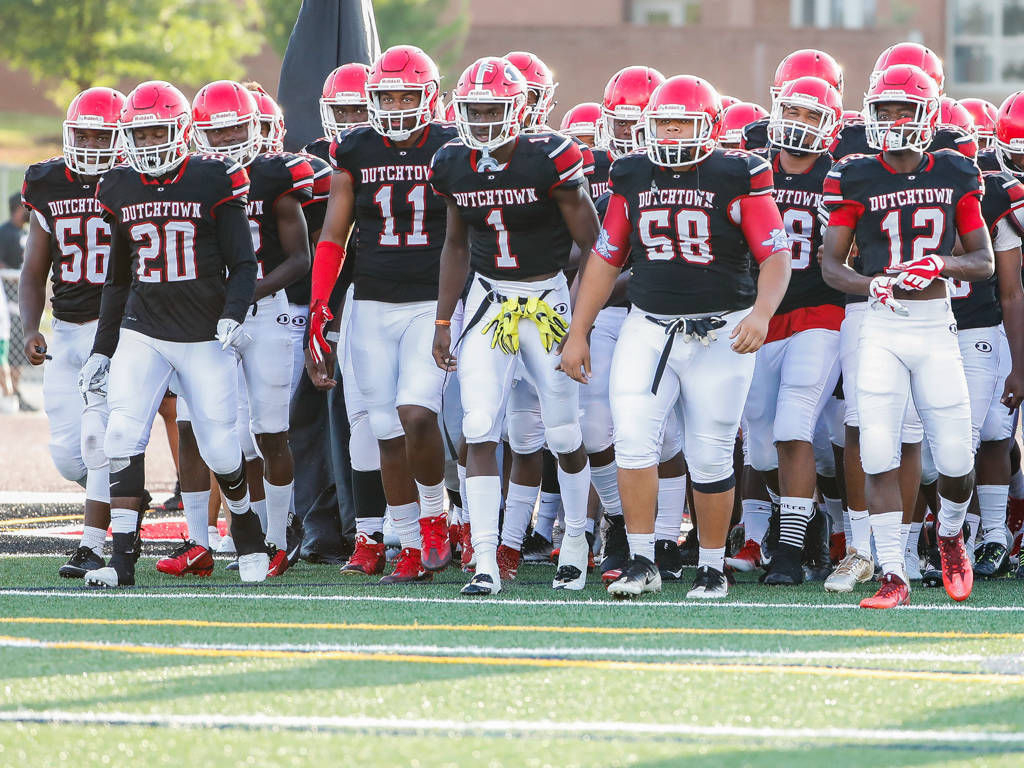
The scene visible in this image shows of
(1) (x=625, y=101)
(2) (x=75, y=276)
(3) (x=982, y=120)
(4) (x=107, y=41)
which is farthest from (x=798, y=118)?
(4) (x=107, y=41)

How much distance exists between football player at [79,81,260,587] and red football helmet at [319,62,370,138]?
3.25 feet

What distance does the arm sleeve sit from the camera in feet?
20.5

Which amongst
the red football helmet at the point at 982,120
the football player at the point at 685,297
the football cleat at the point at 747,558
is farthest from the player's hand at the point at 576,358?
the red football helmet at the point at 982,120

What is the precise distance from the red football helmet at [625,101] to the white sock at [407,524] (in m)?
1.84

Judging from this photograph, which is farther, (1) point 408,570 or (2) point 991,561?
(2) point 991,561

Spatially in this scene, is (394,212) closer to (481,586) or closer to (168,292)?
(168,292)

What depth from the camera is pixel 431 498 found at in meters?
6.54

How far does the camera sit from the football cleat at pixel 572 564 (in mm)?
6266

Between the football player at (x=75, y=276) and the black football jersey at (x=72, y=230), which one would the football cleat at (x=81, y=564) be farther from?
the black football jersey at (x=72, y=230)

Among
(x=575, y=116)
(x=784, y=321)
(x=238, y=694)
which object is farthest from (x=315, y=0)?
(x=238, y=694)

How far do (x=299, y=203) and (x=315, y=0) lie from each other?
6.36ft

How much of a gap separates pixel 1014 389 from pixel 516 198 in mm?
2097

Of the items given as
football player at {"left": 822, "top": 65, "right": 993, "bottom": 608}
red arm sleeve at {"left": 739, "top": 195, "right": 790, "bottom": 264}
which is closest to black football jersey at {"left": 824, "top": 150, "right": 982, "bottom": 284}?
football player at {"left": 822, "top": 65, "right": 993, "bottom": 608}

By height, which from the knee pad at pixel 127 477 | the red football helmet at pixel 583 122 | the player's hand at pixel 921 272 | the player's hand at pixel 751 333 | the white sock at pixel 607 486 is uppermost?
the red football helmet at pixel 583 122
